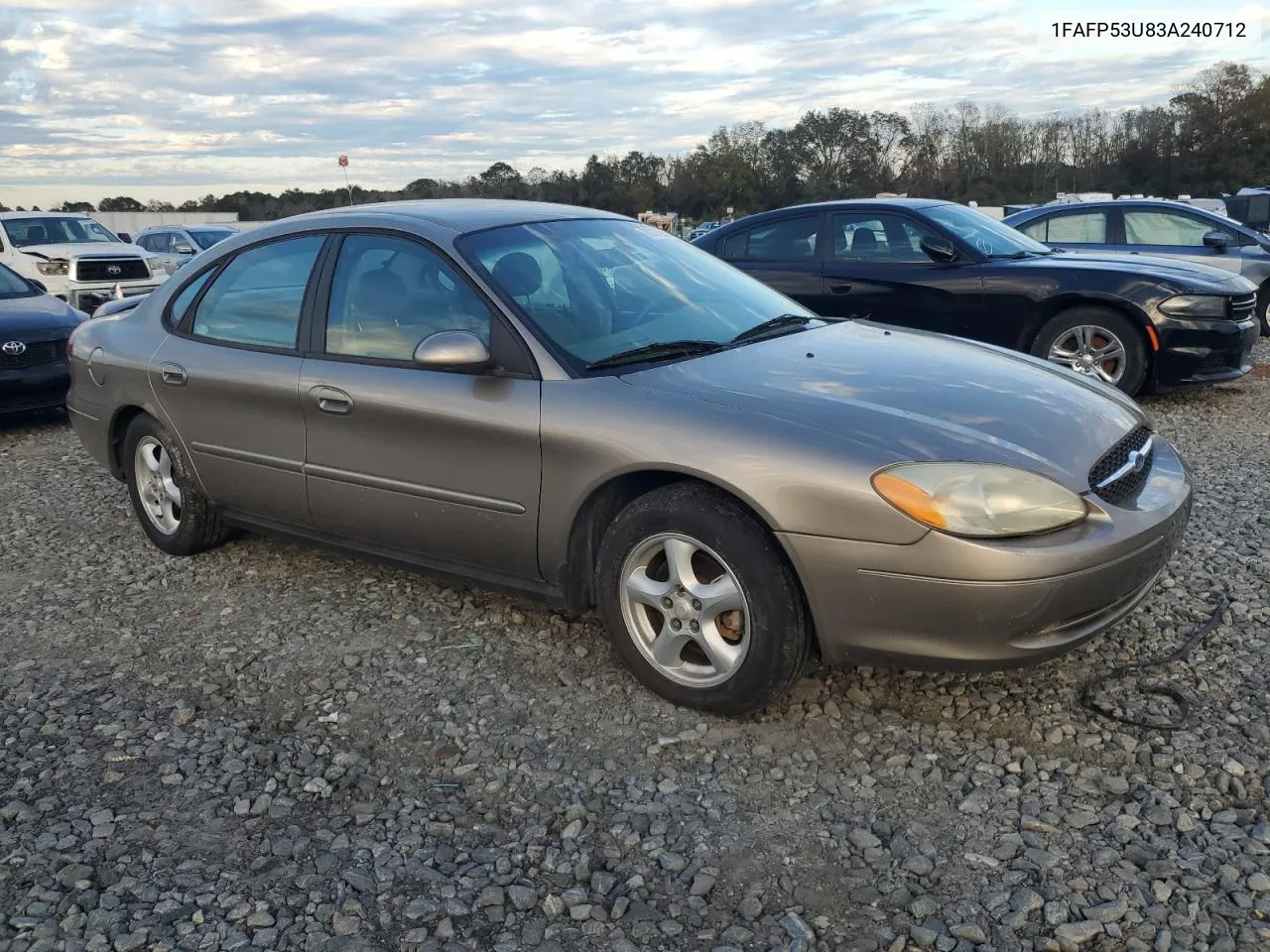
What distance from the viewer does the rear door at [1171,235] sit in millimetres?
10484

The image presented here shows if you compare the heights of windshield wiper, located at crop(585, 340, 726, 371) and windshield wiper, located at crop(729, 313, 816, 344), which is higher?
windshield wiper, located at crop(729, 313, 816, 344)

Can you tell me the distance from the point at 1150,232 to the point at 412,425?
930 cm

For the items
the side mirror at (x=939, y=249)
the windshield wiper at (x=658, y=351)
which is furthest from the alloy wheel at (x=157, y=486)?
the side mirror at (x=939, y=249)

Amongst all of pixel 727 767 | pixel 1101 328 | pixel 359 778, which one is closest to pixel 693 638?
pixel 727 767

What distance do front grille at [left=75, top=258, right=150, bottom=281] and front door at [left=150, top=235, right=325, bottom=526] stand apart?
1021 cm

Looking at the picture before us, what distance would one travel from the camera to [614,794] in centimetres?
294

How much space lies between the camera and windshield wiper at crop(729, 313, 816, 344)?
393 cm

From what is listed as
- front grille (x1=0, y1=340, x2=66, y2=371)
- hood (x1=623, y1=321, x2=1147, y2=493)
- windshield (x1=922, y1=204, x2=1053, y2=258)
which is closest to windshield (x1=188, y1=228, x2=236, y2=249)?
front grille (x1=0, y1=340, x2=66, y2=371)

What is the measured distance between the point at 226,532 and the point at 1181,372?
6361mm

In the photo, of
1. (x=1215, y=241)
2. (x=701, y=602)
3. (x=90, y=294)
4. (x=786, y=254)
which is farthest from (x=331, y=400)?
(x=90, y=294)

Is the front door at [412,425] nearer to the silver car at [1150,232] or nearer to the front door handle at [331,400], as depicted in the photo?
the front door handle at [331,400]

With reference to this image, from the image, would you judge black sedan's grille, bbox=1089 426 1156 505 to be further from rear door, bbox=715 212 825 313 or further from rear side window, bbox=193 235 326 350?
rear door, bbox=715 212 825 313

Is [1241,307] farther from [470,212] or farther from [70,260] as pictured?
[70,260]

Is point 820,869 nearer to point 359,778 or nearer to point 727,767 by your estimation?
point 727,767
